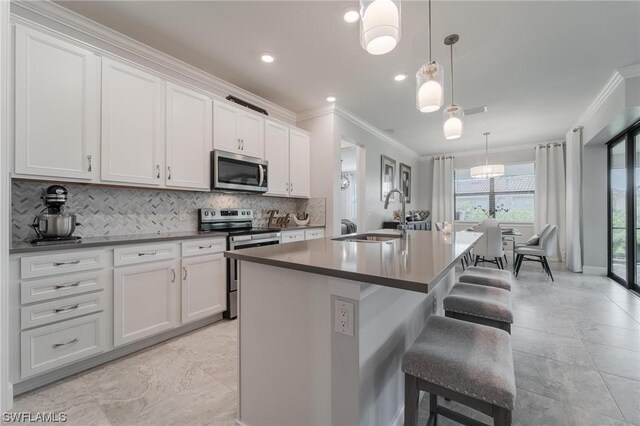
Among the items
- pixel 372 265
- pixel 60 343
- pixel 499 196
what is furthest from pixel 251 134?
pixel 499 196

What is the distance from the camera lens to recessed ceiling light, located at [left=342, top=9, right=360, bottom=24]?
223 cm

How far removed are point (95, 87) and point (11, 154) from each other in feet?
2.50

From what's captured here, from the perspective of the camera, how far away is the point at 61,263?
1820 millimetres

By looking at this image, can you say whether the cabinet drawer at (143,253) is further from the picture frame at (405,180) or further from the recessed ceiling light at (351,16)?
the picture frame at (405,180)

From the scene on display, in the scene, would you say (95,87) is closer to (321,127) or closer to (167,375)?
(167,375)

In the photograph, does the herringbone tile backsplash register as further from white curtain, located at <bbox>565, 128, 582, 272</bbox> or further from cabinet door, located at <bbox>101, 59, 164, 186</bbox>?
white curtain, located at <bbox>565, 128, 582, 272</bbox>

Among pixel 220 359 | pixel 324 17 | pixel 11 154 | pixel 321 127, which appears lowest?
pixel 220 359

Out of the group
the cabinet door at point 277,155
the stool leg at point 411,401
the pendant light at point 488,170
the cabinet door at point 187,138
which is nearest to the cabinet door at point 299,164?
the cabinet door at point 277,155

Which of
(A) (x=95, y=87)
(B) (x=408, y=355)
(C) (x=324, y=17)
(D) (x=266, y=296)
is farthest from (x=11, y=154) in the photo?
(B) (x=408, y=355)

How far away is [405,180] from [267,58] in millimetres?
5016

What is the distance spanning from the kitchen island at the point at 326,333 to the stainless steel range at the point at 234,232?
4.54 feet

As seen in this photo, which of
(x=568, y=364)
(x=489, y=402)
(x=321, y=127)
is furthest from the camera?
(x=321, y=127)

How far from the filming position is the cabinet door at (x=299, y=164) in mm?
4094

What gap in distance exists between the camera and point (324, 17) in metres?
2.30
